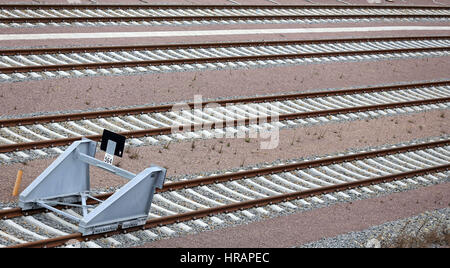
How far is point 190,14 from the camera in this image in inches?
1047

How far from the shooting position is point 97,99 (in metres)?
18.3

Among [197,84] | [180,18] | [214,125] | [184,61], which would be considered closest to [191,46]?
[184,61]

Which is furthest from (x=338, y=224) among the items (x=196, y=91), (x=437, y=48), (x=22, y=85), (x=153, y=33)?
(x=437, y=48)

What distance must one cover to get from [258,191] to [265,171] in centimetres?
96

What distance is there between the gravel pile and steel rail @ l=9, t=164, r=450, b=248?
159 centimetres

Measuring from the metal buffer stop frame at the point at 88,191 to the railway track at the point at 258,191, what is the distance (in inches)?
7.8

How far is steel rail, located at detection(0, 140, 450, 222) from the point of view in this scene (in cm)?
1239

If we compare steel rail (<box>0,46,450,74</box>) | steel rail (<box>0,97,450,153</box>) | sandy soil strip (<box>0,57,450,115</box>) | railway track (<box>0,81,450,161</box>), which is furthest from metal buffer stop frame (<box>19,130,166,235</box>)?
steel rail (<box>0,46,450,74</box>)

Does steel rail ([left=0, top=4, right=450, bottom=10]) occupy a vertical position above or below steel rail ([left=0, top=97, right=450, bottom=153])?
above

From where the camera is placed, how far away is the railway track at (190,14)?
23.3 metres

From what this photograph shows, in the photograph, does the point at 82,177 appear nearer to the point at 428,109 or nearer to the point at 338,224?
the point at 338,224

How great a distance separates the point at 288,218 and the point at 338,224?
95 cm

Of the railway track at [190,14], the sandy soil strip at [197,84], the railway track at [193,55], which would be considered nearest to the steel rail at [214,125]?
the sandy soil strip at [197,84]

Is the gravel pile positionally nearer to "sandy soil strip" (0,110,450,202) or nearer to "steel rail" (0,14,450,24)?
"sandy soil strip" (0,110,450,202)
